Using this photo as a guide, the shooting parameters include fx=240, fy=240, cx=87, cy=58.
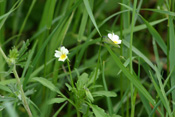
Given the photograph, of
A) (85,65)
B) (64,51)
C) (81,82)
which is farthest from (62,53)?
(85,65)

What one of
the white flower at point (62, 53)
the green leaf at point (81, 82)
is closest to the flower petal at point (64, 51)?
the white flower at point (62, 53)

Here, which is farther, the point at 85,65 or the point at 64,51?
the point at 85,65

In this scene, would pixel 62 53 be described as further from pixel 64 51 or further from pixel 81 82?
pixel 81 82

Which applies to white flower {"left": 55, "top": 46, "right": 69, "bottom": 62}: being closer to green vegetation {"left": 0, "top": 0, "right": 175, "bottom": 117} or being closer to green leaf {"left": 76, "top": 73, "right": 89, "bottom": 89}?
green vegetation {"left": 0, "top": 0, "right": 175, "bottom": 117}

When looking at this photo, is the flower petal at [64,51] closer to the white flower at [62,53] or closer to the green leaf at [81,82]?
the white flower at [62,53]

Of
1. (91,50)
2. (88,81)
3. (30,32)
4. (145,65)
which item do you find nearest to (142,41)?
(91,50)

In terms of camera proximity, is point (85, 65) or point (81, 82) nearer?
point (81, 82)

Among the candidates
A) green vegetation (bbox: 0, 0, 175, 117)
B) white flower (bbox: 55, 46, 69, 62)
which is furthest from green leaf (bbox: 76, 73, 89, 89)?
white flower (bbox: 55, 46, 69, 62)

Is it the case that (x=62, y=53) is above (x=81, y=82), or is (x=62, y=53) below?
above

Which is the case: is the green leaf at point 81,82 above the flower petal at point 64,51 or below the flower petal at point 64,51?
below

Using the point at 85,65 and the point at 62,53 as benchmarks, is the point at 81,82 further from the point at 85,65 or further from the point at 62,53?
the point at 85,65
